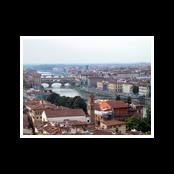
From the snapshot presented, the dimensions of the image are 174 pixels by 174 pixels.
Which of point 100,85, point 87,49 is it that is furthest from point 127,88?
point 87,49

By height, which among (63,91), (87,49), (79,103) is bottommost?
(79,103)

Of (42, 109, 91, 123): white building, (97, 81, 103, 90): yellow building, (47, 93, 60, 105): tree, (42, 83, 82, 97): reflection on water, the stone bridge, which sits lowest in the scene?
(42, 109, 91, 123): white building

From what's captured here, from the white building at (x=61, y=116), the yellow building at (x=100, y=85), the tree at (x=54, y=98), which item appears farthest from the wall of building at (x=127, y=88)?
the tree at (x=54, y=98)

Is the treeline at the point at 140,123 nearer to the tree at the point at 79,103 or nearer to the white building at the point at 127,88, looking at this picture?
the white building at the point at 127,88

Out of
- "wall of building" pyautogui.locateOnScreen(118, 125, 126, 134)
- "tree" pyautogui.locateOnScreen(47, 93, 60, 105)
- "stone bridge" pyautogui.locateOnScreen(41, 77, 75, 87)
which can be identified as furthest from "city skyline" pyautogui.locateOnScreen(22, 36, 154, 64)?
"wall of building" pyautogui.locateOnScreen(118, 125, 126, 134)

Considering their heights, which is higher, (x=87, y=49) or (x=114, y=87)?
(x=87, y=49)

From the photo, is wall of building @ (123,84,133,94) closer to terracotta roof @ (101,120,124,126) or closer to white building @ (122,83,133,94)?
white building @ (122,83,133,94)

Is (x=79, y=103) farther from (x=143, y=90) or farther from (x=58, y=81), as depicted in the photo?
(x=143, y=90)
